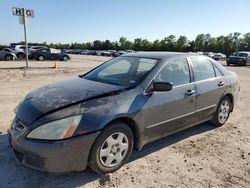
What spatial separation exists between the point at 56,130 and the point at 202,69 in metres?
3.15

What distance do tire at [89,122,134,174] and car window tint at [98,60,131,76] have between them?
53.2 inches

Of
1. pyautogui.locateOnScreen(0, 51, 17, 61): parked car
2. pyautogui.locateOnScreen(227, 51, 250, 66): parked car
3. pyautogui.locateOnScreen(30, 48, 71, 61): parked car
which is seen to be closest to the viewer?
pyautogui.locateOnScreen(0, 51, 17, 61): parked car

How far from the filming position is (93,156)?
331 cm

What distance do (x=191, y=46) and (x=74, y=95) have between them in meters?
69.6

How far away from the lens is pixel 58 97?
3.65 m

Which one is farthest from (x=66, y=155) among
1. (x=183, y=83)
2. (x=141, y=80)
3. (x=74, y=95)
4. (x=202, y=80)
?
(x=202, y=80)

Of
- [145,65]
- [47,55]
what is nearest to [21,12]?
[145,65]

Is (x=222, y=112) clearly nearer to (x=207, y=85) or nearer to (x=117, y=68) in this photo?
(x=207, y=85)

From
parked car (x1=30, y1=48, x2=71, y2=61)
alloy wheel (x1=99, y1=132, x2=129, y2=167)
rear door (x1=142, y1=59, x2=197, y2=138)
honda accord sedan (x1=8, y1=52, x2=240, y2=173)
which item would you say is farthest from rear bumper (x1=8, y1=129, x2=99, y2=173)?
parked car (x1=30, y1=48, x2=71, y2=61)

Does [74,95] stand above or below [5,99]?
above

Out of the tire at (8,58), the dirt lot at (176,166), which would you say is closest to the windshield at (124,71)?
the dirt lot at (176,166)

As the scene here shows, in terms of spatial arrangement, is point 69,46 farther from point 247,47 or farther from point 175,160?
point 175,160

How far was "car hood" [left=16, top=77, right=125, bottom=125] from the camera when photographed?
10.9 feet

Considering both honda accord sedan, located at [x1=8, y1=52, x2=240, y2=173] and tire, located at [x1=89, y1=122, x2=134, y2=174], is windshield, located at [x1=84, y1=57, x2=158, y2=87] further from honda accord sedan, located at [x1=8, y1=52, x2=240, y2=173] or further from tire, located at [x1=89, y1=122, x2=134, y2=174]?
tire, located at [x1=89, y1=122, x2=134, y2=174]
